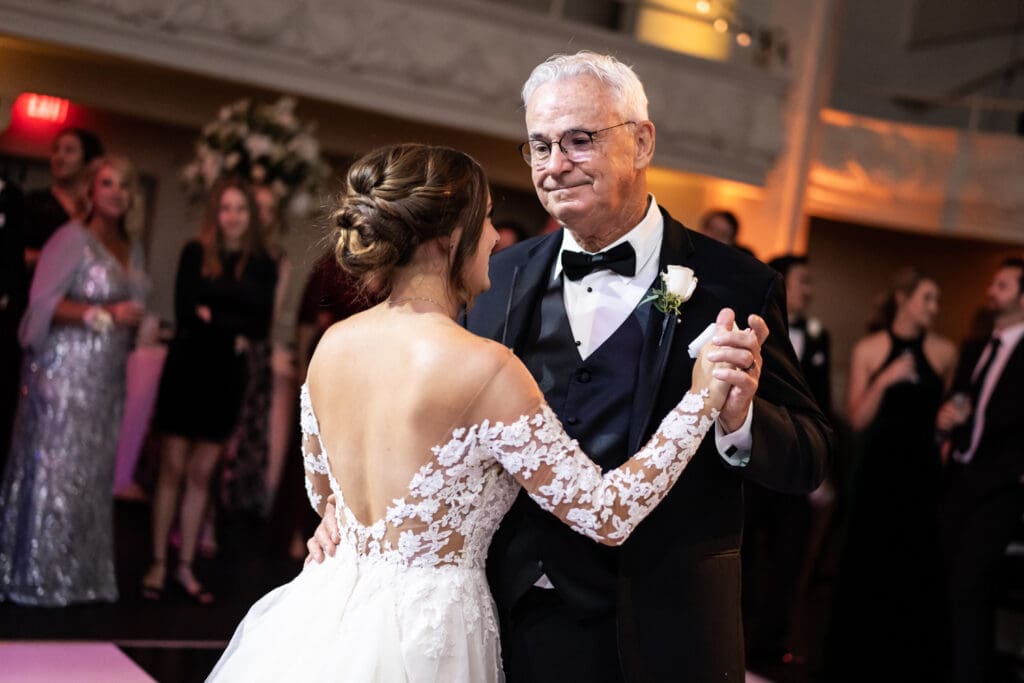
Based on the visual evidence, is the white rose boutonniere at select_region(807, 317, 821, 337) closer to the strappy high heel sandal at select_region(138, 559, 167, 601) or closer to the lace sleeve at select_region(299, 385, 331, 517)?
the strappy high heel sandal at select_region(138, 559, 167, 601)

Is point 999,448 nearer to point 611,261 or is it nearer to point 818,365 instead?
point 818,365

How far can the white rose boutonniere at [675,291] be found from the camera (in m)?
2.32

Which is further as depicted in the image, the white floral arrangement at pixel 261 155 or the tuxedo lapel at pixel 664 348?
the white floral arrangement at pixel 261 155

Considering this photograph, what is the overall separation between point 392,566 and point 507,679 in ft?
1.12

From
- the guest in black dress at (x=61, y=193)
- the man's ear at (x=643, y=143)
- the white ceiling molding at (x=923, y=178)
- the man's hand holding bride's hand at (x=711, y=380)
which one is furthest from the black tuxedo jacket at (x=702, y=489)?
the white ceiling molding at (x=923, y=178)

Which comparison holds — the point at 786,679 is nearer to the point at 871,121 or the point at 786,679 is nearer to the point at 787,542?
the point at 787,542

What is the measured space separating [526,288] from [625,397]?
338 mm

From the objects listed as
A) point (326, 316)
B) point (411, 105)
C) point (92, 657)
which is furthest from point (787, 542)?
point (411, 105)

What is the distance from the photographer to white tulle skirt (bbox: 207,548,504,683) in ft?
7.17

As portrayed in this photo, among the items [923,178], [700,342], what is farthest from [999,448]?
[923,178]

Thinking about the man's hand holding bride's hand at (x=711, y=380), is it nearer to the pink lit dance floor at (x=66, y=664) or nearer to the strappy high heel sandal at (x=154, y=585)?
the pink lit dance floor at (x=66, y=664)

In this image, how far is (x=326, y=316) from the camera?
6.26 m

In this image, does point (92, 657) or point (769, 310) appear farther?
point (92, 657)

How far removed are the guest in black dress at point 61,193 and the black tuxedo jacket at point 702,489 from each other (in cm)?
337
